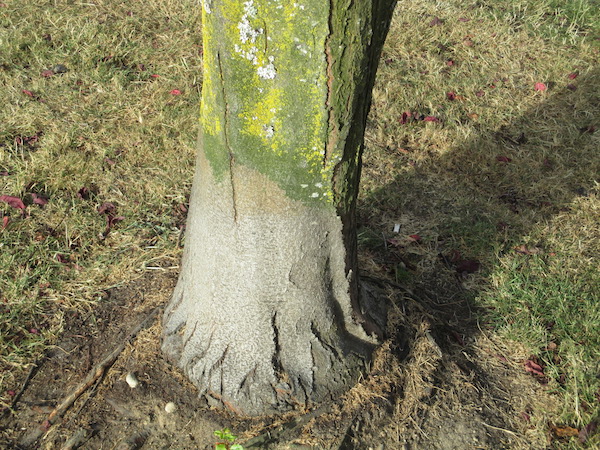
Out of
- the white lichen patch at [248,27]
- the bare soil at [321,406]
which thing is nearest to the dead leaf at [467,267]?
the bare soil at [321,406]

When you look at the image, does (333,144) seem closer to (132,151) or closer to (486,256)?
(486,256)

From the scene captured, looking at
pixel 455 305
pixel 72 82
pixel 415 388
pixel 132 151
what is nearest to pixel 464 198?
pixel 455 305

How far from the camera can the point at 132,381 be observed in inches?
102

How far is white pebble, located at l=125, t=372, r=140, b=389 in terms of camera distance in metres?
2.59

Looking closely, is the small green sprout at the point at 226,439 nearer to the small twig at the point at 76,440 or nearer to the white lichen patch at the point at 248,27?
the small twig at the point at 76,440

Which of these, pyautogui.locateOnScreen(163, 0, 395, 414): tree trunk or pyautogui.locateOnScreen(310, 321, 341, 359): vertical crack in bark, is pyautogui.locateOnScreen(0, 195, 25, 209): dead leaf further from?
pyautogui.locateOnScreen(310, 321, 341, 359): vertical crack in bark

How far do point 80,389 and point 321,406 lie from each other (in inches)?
43.9

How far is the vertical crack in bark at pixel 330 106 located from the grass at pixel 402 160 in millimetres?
1446

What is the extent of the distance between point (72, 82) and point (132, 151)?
1.14 metres

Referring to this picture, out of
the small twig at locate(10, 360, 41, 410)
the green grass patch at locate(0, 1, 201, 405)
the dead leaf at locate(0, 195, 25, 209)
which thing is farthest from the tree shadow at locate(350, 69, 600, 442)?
the dead leaf at locate(0, 195, 25, 209)

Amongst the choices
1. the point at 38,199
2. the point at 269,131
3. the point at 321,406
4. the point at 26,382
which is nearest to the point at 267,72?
the point at 269,131

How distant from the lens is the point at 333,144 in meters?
2.11

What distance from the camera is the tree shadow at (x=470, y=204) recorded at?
10.9ft

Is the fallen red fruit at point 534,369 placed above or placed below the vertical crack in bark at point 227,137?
below
